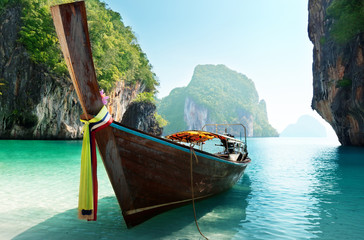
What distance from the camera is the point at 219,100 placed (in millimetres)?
139250

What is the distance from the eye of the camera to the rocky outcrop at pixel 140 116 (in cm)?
3650

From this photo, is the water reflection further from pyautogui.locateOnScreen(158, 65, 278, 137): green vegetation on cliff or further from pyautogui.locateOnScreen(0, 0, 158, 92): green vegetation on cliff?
pyautogui.locateOnScreen(158, 65, 278, 137): green vegetation on cliff

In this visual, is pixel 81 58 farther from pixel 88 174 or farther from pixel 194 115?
pixel 194 115

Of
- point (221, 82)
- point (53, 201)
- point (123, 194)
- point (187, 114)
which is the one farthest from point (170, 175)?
point (221, 82)

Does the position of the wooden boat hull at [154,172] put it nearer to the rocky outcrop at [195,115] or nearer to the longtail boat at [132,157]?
the longtail boat at [132,157]

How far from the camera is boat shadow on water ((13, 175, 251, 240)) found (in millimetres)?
3658

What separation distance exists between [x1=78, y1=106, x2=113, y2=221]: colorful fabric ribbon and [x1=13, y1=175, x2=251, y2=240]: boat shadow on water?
817 mm

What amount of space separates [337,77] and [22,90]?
3271 centimetres

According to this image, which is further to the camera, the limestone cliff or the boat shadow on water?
the limestone cliff

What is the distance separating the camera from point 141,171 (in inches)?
155

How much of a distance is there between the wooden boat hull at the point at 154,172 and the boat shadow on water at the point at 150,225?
0.22 m

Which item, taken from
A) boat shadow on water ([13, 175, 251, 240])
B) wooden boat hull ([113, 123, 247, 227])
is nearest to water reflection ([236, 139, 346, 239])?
boat shadow on water ([13, 175, 251, 240])

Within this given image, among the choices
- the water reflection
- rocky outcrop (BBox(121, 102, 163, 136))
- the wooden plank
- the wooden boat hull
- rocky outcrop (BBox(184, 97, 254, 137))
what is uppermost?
rocky outcrop (BBox(184, 97, 254, 137))

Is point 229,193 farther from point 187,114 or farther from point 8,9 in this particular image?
point 187,114
